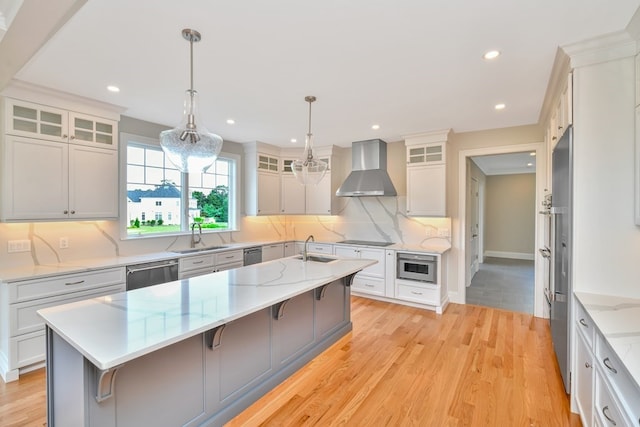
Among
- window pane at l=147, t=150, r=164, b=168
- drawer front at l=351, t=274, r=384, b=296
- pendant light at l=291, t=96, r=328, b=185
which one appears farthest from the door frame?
window pane at l=147, t=150, r=164, b=168

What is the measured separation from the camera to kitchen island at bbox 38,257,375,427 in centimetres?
138

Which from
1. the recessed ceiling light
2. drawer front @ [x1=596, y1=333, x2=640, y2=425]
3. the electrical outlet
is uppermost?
the recessed ceiling light

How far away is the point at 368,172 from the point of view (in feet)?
16.3

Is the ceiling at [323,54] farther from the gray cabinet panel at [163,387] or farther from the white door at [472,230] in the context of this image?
the white door at [472,230]

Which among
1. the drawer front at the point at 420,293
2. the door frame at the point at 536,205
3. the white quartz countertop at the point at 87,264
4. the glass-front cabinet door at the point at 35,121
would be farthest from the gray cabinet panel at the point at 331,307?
the glass-front cabinet door at the point at 35,121

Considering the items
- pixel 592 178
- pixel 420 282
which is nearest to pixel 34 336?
pixel 420 282

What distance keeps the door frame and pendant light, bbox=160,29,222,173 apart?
373cm

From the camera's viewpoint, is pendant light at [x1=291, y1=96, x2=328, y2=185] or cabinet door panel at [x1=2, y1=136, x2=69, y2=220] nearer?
cabinet door panel at [x1=2, y1=136, x2=69, y2=220]

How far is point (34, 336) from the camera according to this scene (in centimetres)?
261

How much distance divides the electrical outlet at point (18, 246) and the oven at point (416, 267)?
171 inches

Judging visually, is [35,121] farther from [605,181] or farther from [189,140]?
[605,181]

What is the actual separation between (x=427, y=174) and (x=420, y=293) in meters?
1.74

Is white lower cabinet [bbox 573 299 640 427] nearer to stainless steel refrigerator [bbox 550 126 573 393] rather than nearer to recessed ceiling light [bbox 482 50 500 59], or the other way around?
stainless steel refrigerator [bbox 550 126 573 393]

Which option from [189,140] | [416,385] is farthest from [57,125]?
[416,385]
